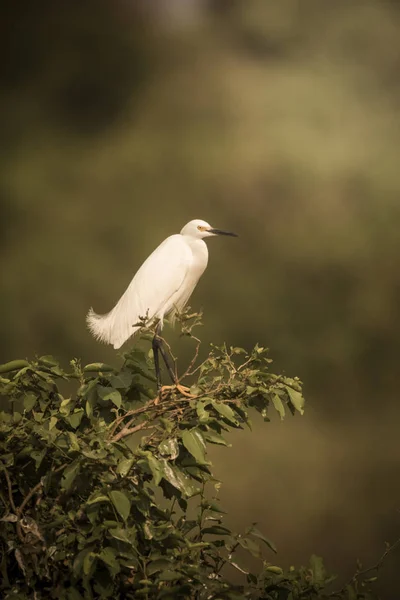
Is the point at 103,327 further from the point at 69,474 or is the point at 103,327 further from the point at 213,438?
the point at 69,474

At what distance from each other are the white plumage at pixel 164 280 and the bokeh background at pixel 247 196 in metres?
→ 0.59

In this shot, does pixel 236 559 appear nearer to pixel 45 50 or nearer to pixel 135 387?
pixel 135 387

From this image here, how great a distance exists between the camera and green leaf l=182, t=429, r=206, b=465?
134cm

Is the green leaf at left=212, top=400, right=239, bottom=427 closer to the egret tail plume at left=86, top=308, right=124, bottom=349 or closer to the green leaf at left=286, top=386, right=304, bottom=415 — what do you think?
the green leaf at left=286, top=386, right=304, bottom=415

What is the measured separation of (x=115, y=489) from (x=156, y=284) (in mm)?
867

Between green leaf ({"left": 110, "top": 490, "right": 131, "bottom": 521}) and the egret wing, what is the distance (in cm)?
85

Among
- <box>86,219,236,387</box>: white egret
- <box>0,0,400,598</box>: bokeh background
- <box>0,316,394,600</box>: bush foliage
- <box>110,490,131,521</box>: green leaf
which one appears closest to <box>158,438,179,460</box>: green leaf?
<box>0,316,394,600</box>: bush foliage

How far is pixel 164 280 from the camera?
6.88ft

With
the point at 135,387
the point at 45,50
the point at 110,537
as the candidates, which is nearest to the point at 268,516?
the point at 135,387

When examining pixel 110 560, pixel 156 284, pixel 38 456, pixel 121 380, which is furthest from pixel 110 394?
pixel 156 284

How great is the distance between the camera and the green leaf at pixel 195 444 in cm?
134

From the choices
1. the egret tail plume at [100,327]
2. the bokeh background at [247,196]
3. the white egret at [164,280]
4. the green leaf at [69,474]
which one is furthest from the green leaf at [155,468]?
the bokeh background at [247,196]

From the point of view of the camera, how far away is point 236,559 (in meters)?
1.39

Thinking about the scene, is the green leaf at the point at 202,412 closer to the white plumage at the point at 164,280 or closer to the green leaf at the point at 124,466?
the green leaf at the point at 124,466
